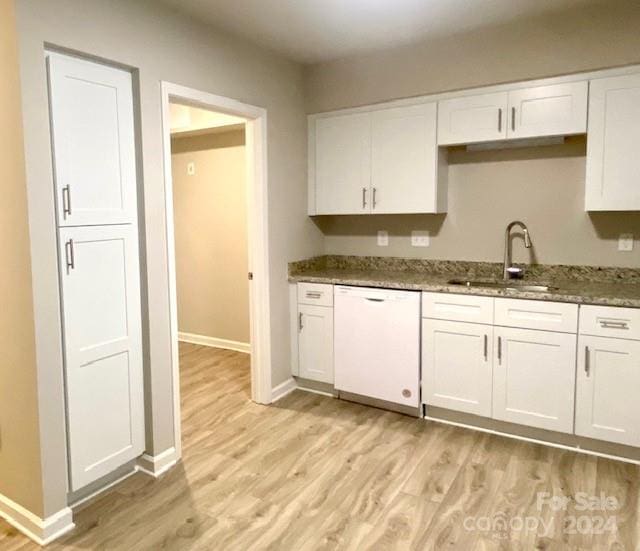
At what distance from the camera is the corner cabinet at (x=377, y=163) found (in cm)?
336

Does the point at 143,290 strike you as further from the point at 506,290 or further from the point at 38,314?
the point at 506,290

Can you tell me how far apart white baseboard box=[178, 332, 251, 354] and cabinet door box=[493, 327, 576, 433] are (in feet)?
8.48

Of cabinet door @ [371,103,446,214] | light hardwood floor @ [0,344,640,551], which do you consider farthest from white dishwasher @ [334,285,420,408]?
cabinet door @ [371,103,446,214]

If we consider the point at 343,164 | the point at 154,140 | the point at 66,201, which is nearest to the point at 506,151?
the point at 343,164

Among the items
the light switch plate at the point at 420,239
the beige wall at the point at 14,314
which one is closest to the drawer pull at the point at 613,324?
the light switch plate at the point at 420,239

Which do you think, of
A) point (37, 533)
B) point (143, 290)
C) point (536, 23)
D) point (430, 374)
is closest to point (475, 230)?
point (430, 374)

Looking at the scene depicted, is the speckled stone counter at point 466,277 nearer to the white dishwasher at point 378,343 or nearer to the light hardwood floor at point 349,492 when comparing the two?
the white dishwasher at point 378,343

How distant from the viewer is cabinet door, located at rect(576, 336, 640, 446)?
2.60 metres

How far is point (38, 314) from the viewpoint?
204cm

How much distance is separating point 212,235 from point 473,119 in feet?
9.22

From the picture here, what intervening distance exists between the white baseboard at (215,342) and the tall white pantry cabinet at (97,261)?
2.30m

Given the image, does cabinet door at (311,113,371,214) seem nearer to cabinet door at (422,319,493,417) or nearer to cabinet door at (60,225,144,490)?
cabinet door at (422,319,493,417)

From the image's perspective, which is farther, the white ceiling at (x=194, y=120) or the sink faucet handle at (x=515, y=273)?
the white ceiling at (x=194, y=120)

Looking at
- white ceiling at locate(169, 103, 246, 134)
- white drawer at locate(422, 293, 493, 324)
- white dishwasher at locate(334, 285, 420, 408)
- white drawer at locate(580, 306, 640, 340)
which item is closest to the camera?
white drawer at locate(580, 306, 640, 340)
